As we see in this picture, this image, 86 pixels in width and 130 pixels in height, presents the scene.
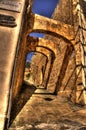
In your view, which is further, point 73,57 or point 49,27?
point 73,57

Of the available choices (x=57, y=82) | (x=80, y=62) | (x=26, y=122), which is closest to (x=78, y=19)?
(x=80, y=62)

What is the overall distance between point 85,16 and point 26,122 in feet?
23.4

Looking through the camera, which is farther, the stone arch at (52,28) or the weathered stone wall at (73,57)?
the stone arch at (52,28)

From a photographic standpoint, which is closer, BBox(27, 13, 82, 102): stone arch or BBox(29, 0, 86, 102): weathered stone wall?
BBox(29, 0, 86, 102): weathered stone wall

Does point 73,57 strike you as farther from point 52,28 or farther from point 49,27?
point 49,27

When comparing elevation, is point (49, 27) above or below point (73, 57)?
above

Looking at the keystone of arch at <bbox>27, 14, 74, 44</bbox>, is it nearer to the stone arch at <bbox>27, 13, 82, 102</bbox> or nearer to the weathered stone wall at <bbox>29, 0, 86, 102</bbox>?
the stone arch at <bbox>27, 13, 82, 102</bbox>

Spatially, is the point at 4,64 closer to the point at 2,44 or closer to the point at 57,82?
the point at 2,44

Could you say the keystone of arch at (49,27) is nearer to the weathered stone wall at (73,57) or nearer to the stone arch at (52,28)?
the stone arch at (52,28)

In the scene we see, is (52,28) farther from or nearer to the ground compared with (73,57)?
farther from the ground

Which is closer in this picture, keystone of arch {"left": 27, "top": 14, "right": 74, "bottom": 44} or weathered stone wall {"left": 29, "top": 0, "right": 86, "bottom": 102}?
weathered stone wall {"left": 29, "top": 0, "right": 86, "bottom": 102}

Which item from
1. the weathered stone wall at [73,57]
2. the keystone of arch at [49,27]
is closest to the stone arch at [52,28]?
the keystone of arch at [49,27]

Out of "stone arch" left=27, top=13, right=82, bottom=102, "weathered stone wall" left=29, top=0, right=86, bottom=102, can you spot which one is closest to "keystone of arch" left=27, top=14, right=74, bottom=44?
"stone arch" left=27, top=13, right=82, bottom=102

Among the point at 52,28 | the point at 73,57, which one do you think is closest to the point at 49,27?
the point at 52,28
